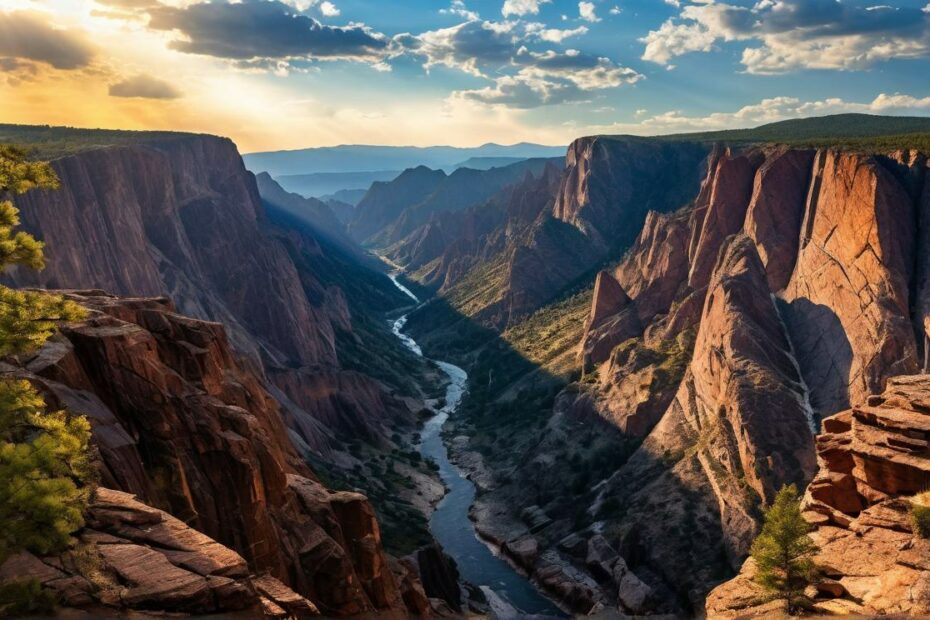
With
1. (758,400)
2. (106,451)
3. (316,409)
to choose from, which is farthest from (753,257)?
(106,451)

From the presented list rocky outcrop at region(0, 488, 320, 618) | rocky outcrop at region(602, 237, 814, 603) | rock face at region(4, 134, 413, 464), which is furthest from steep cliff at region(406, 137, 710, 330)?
rocky outcrop at region(0, 488, 320, 618)

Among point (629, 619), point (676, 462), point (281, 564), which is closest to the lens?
point (281, 564)

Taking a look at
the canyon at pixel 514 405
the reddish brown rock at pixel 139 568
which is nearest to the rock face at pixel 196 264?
the canyon at pixel 514 405

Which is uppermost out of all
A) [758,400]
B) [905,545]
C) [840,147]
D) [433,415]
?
[840,147]

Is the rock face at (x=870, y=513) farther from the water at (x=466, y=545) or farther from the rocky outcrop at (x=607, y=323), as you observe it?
the rocky outcrop at (x=607, y=323)

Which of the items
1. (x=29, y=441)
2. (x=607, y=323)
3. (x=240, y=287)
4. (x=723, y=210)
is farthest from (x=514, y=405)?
(x=29, y=441)

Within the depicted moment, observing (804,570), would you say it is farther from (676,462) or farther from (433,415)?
(433,415)

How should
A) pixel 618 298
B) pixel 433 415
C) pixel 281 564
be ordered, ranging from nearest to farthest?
pixel 281 564
pixel 618 298
pixel 433 415
